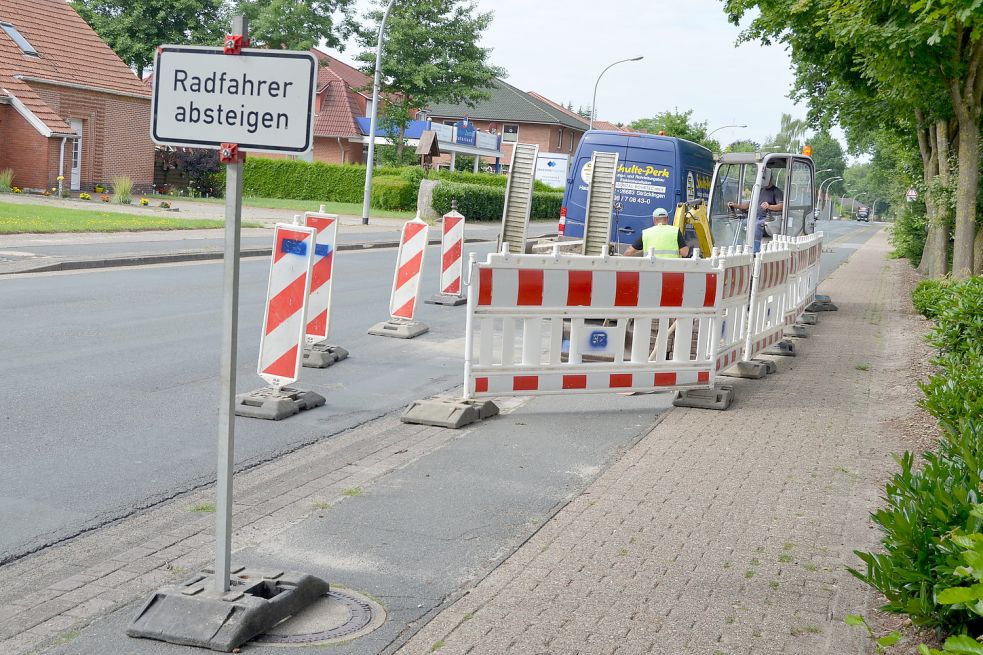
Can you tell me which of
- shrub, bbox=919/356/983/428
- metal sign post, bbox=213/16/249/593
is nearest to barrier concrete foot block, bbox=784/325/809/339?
shrub, bbox=919/356/983/428

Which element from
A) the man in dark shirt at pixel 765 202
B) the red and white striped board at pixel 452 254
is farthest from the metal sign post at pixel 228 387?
the man in dark shirt at pixel 765 202

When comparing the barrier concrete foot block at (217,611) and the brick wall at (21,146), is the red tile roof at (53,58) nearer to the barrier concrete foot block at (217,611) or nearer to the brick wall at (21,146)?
the brick wall at (21,146)

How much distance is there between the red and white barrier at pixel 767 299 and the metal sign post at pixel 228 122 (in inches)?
298

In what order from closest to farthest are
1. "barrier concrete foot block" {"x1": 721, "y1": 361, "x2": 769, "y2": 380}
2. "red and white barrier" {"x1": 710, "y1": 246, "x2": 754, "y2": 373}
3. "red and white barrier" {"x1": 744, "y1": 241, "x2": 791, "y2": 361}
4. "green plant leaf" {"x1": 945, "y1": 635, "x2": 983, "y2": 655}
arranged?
"green plant leaf" {"x1": 945, "y1": 635, "x2": 983, "y2": 655} → "red and white barrier" {"x1": 710, "y1": 246, "x2": 754, "y2": 373} → "red and white barrier" {"x1": 744, "y1": 241, "x2": 791, "y2": 361} → "barrier concrete foot block" {"x1": 721, "y1": 361, "x2": 769, "y2": 380}

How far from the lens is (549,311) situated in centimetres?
870

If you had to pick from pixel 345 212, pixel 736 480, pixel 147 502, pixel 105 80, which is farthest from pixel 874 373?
pixel 105 80

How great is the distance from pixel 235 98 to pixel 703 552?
3.10 metres

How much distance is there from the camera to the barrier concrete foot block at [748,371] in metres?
11.2

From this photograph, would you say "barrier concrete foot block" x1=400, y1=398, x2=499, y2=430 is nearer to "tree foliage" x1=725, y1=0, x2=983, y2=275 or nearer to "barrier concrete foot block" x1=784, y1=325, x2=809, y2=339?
"tree foliage" x1=725, y1=0, x2=983, y2=275

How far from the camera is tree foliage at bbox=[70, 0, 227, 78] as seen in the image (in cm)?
5978

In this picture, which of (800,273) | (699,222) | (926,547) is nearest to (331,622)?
(926,547)

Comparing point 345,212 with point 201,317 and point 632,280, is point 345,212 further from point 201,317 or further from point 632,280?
point 632,280

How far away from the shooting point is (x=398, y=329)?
522 inches

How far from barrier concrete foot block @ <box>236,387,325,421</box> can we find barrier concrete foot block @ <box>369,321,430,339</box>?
4051 mm
